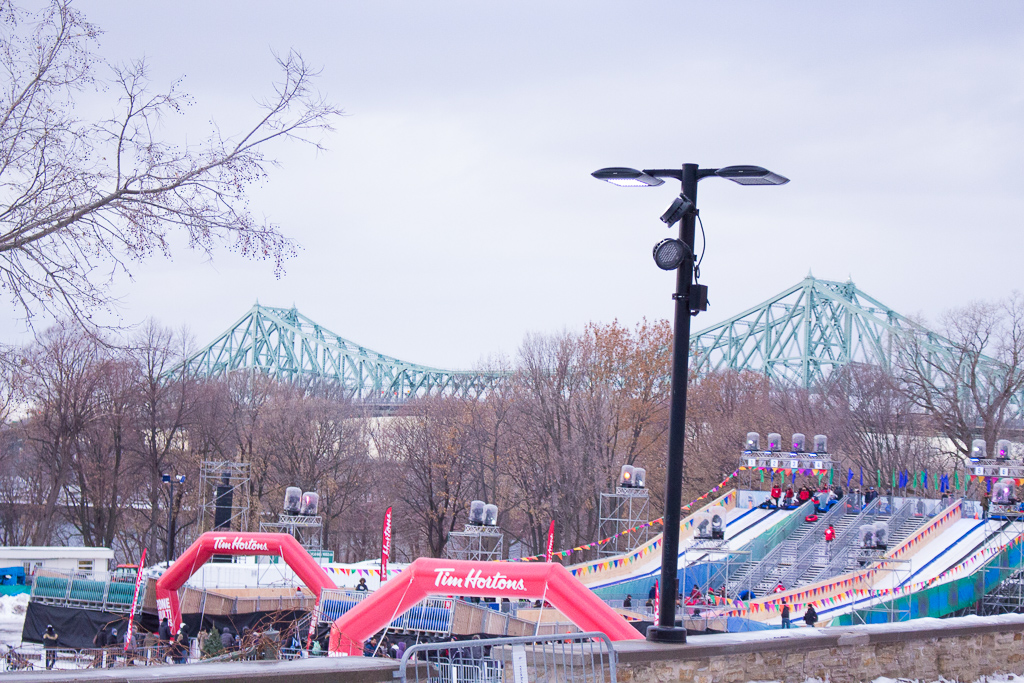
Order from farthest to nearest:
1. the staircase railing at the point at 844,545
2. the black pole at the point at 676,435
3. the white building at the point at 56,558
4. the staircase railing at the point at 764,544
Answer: the white building at the point at 56,558 → the staircase railing at the point at 764,544 → the staircase railing at the point at 844,545 → the black pole at the point at 676,435

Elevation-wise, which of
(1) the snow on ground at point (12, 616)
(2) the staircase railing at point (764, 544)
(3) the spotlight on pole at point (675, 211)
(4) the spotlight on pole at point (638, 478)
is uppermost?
(3) the spotlight on pole at point (675, 211)

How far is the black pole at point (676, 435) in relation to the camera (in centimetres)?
868

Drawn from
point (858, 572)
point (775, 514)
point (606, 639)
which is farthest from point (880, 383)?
point (606, 639)

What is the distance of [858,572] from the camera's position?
31.4 m

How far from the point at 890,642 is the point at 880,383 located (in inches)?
1873

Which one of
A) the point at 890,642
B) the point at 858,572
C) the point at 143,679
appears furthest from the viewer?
the point at 858,572

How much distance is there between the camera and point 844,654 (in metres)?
9.25

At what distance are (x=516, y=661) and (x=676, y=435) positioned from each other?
8.93 feet

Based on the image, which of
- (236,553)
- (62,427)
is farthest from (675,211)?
(62,427)

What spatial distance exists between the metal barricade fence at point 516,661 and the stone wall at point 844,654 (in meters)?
0.47

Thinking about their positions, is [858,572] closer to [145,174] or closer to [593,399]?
[593,399]

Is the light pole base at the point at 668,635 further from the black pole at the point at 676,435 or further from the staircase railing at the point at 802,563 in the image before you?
the staircase railing at the point at 802,563

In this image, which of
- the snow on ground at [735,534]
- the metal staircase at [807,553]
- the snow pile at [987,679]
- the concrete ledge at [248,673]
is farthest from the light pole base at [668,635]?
the metal staircase at [807,553]

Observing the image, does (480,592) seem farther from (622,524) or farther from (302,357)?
(302,357)
